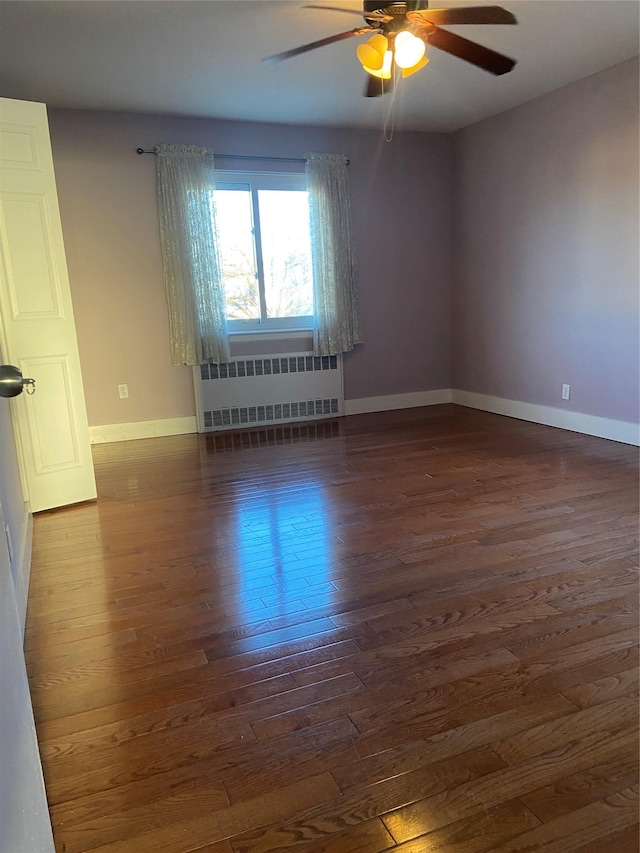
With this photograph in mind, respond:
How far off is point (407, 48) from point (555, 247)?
2.55 meters

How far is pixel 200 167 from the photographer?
4.69 meters

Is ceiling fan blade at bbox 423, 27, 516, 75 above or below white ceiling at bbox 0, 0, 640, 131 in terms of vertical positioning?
below

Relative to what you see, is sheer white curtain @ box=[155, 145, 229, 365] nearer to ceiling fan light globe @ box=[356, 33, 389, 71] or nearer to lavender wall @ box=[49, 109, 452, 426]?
lavender wall @ box=[49, 109, 452, 426]

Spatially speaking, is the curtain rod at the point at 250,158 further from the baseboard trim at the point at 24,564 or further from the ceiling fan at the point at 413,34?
the baseboard trim at the point at 24,564

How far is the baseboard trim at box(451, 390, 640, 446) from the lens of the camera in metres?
4.19

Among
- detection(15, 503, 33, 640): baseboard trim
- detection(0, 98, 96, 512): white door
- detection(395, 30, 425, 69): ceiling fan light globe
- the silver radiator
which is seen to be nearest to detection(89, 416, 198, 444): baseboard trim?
the silver radiator

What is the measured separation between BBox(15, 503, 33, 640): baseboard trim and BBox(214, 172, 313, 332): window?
2.67 metres

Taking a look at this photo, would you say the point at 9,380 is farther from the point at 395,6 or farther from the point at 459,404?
the point at 459,404

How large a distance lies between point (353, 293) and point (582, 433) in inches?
90.9

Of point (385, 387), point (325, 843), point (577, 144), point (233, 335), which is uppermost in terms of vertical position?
point (577, 144)

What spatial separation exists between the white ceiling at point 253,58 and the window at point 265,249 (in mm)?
555

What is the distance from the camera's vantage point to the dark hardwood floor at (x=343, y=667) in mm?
1300

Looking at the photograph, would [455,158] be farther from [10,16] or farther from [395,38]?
[10,16]

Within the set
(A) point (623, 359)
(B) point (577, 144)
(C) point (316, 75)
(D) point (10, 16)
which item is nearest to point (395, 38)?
(C) point (316, 75)
